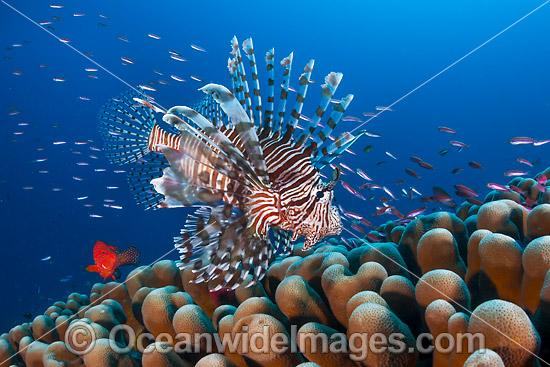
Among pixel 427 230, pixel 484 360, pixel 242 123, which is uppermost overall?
pixel 242 123

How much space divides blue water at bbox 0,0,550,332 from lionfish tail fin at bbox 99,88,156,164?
27.2 m

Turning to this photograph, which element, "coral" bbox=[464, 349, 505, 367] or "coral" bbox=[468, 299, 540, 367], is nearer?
"coral" bbox=[464, 349, 505, 367]

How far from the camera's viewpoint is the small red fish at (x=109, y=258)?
17.0 feet

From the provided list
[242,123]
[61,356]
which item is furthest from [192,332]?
[242,123]

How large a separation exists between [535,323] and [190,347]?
5.48ft

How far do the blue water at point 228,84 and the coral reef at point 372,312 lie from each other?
2922cm

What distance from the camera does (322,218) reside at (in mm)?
2588

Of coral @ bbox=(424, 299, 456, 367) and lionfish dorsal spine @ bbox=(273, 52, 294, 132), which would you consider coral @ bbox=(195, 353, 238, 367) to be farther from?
lionfish dorsal spine @ bbox=(273, 52, 294, 132)

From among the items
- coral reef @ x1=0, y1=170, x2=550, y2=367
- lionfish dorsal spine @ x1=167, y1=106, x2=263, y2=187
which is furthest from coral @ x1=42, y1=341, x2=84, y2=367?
lionfish dorsal spine @ x1=167, y1=106, x2=263, y2=187

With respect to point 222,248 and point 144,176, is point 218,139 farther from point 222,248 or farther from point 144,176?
point 144,176

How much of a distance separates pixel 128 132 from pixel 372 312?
3892 mm

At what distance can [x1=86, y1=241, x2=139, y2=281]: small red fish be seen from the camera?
5.17m

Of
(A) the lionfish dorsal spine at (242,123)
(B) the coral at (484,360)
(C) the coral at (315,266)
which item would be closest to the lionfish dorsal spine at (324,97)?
(A) the lionfish dorsal spine at (242,123)

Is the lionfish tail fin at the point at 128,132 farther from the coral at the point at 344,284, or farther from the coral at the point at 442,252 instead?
the coral at the point at 442,252
